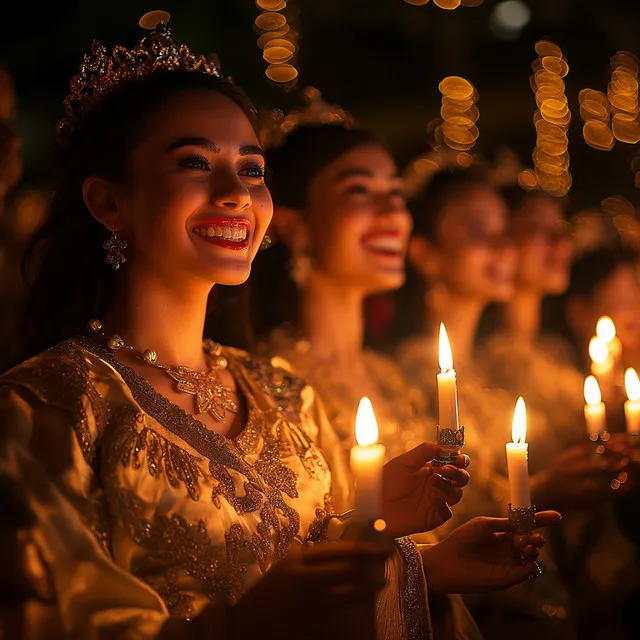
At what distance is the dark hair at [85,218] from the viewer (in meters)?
1.70

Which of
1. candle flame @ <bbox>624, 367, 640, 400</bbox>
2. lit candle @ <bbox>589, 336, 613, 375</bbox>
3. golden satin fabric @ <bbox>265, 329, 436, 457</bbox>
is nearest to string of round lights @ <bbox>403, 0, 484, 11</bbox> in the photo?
golden satin fabric @ <bbox>265, 329, 436, 457</bbox>

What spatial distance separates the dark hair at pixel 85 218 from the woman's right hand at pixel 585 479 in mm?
1202

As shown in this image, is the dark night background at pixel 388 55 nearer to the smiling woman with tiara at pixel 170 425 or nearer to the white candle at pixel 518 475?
the smiling woman with tiara at pixel 170 425

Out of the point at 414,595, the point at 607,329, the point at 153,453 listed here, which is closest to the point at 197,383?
the point at 153,453

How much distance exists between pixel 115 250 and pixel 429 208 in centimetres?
199

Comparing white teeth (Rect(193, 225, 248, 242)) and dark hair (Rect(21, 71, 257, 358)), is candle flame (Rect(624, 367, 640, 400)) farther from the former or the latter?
dark hair (Rect(21, 71, 257, 358))

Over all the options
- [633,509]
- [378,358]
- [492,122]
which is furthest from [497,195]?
[492,122]

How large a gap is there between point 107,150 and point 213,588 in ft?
3.06

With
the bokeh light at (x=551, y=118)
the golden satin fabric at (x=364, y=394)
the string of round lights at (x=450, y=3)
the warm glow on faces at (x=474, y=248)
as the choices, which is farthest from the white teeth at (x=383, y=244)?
the bokeh light at (x=551, y=118)

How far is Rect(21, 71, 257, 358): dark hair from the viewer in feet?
5.56

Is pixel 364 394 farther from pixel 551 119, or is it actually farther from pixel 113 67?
pixel 551 119

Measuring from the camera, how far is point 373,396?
265 cm

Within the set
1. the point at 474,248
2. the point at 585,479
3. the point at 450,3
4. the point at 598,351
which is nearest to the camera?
the point at 585,479

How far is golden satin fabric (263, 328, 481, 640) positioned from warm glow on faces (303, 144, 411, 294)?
283 mm
